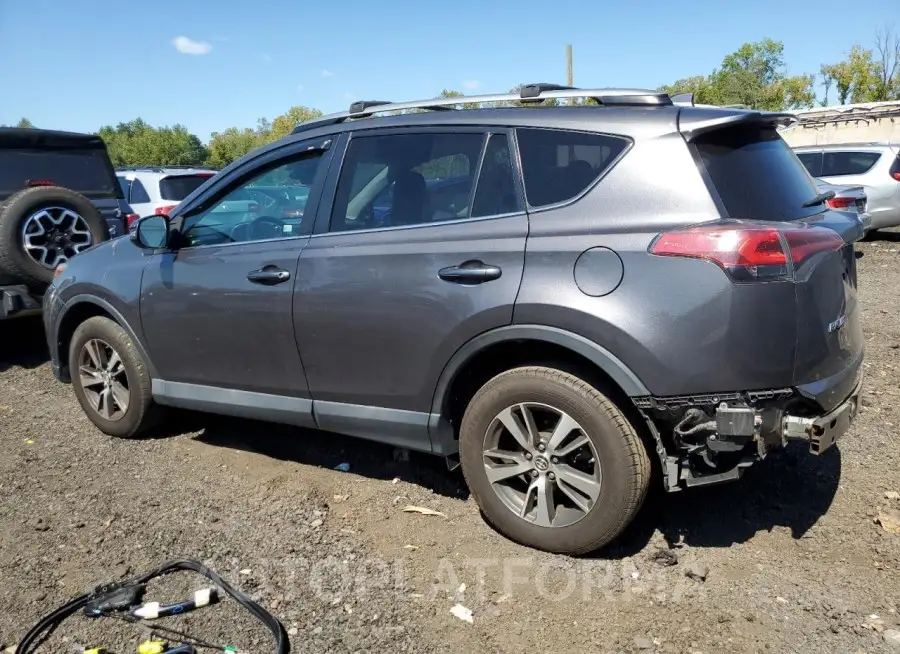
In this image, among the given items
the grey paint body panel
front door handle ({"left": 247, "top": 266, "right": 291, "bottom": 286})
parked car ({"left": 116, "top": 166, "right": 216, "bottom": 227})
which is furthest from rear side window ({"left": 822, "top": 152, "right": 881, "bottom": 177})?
front door handle ({"left": 247, "top": 266, "right": 291, "bottom": 286})

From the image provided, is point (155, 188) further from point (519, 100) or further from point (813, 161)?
point (813, 161)

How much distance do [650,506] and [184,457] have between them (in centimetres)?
273

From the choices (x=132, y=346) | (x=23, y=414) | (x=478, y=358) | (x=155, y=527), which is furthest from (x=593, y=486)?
(x=23, y=414)

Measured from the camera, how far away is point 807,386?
2760 mm

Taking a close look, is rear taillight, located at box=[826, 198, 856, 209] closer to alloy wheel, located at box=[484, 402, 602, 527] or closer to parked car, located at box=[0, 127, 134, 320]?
alloy wheel, located at box=[484, 402, 602, 527]

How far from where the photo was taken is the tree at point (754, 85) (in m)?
45.8

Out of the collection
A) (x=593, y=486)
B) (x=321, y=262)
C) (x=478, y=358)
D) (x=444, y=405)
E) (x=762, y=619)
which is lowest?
(x=762, y=619)

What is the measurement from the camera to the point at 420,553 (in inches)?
130

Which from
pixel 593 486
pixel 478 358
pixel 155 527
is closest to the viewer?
pixel 593 486

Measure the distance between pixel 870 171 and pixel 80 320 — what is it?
13.0 meters

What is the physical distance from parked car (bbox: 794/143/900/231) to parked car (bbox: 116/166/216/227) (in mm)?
10155

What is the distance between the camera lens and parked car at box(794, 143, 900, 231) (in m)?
12.6

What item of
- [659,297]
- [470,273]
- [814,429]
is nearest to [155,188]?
[470,273]

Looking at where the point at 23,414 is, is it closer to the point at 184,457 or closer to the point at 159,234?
the point at 184,457
